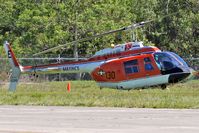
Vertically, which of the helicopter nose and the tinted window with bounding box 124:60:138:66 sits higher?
the tinted window with bounding box 124:60:138:66

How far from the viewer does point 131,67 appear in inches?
1207

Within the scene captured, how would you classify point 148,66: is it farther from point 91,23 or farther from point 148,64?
point 91,23

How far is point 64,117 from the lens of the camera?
55.6ft

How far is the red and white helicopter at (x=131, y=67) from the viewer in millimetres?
29891

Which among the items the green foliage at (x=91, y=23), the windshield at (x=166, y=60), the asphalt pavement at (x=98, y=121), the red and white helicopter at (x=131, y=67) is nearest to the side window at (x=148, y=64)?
the red and white helicopter at (x=131, y=67)

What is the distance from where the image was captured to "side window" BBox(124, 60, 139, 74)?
1194 inches

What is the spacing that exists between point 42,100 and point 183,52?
104 ft

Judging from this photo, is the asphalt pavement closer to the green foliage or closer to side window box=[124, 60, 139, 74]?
side window box=[124, 60, 139, 74]

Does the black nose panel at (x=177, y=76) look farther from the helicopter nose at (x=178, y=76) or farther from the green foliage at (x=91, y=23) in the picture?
the green foliage at (x=91, y=23)

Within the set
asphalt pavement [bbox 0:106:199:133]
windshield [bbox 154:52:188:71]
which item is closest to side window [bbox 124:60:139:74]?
windshield [bbox 154:52:188:71]

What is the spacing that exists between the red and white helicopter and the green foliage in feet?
57.1

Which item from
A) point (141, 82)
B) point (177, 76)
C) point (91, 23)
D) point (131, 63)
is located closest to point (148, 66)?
point (131, 63)

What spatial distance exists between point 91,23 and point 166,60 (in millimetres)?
20633

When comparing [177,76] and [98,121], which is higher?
[177,76]
